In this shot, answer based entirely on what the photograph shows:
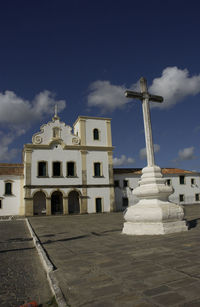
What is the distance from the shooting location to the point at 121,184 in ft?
97.3

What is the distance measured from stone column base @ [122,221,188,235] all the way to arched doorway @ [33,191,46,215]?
20997 millimetres

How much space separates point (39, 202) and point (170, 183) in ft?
55.8

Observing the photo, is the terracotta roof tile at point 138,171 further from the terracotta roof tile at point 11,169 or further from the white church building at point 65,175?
the terracotta roof tile at point 11,169

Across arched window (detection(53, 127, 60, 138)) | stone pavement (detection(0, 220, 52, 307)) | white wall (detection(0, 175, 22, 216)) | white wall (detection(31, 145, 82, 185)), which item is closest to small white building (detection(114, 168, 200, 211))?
white wall (detection(31, 145, 82, 185))

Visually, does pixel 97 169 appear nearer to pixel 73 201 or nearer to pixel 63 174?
pixel 63 174

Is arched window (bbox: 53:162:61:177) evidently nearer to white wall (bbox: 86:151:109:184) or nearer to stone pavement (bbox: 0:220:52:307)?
Result: white wall (bbox: 86:151:109:184)

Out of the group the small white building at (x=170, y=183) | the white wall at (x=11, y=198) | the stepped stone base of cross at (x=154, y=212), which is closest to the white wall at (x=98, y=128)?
the small white building at (x=170, y=183)

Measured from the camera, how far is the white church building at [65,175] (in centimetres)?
2522

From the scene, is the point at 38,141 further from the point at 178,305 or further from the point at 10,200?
the point at 178,305

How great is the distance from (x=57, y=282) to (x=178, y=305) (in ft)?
5.56

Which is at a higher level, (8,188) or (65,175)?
(65,175)

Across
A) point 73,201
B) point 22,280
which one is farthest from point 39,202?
point 22,280

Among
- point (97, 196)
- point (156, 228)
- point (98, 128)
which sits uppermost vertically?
point (98, 128)

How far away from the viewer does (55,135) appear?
89.5 feet
